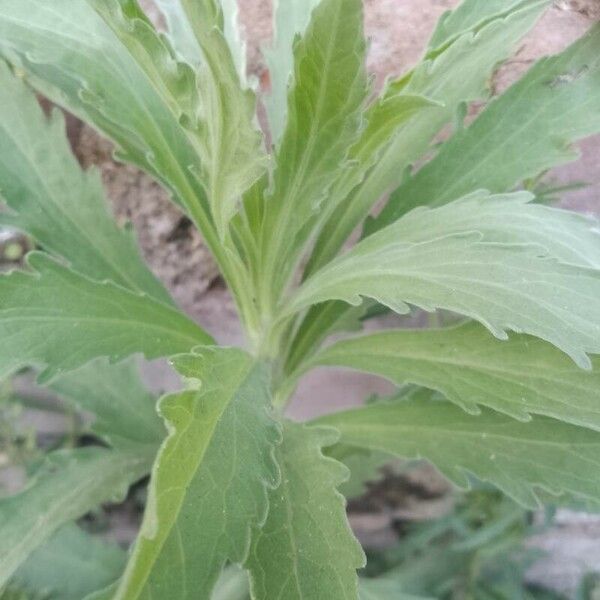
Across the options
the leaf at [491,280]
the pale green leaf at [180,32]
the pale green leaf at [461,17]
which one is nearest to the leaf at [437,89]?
the pale green leaf at [461,17]

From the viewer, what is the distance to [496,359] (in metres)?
0.68

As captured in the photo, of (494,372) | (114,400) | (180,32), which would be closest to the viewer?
(494,372)

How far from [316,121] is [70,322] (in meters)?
0.29

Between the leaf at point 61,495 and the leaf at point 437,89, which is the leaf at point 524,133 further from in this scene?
the leaf at point 61,495

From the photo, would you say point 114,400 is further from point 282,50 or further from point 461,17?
point 461,17

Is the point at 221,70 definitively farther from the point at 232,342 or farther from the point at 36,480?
the point at 232,342

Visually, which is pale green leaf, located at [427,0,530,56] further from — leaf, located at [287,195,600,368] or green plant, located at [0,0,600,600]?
leaf, located at [287,195,600,368]

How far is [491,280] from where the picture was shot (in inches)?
22.0

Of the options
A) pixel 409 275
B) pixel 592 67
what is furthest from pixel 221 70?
pixel 592 67

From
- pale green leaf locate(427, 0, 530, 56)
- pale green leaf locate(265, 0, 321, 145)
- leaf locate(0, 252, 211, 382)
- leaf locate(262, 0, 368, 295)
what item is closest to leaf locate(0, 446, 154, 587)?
leaf locate(0, 252, 211, 382)

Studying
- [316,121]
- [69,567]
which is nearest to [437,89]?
[316,121]

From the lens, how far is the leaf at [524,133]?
0.75m

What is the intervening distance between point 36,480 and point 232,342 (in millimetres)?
483

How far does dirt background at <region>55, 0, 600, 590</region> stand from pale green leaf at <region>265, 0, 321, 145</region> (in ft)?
0.67
